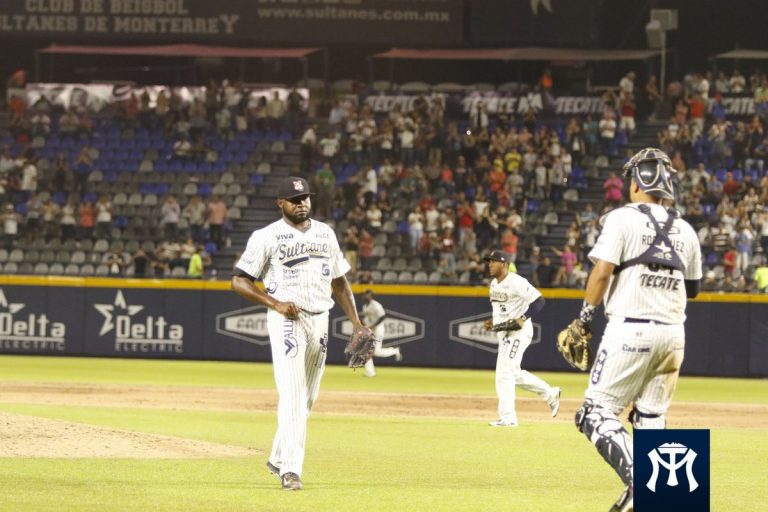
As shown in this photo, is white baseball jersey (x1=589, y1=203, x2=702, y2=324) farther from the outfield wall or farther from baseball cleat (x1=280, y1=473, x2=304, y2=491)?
the outfield wall

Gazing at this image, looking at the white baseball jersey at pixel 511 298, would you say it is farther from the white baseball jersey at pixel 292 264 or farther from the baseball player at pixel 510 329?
the white baseball jersey at pixel 292 264

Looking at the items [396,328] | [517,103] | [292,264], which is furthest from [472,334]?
[292,264]

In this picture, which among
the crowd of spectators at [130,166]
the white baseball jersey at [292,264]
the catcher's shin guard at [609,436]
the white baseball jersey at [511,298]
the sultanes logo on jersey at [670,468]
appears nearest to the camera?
the sultanes logo on jersey at [670,468]

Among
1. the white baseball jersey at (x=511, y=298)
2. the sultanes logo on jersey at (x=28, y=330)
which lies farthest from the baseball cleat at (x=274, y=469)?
the sultanes logo on jersey at (x=28, y=330)

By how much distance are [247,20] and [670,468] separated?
34152mm

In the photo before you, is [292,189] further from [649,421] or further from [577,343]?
[649,421]

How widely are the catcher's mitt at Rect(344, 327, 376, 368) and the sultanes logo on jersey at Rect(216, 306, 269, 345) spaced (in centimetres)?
1884

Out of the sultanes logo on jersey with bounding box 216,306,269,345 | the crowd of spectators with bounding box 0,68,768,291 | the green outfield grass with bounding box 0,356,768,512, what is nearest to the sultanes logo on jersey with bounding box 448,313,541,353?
the crowd of spectators with bounding box 0,68,768,291

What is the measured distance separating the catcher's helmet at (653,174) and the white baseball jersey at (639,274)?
0.20 metres

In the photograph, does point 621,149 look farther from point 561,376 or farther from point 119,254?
point 119,254

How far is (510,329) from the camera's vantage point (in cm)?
1697

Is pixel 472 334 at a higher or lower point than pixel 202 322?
lower

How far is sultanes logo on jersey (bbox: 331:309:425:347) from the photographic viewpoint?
29.3m

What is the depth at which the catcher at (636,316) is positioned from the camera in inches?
316
